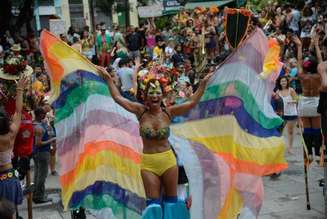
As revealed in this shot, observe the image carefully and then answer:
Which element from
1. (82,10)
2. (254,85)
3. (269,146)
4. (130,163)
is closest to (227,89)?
(254,85)

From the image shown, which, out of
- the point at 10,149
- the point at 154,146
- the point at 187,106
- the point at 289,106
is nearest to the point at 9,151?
the point at 10,149

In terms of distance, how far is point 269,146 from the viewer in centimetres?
626

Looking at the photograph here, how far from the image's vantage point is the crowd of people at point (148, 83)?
6.15 m

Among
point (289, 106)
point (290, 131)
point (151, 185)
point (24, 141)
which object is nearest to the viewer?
point (151, 185)

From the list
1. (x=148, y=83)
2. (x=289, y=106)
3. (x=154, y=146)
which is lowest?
(x=289, y=106)

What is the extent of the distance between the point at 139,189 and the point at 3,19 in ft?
60.2

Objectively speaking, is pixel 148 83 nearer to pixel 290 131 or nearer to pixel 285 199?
pixel 285 199

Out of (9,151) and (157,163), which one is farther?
(9,151)

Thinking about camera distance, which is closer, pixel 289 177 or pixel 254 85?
pixel 254 85

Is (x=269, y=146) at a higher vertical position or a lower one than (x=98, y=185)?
higher

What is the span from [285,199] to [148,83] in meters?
3.20

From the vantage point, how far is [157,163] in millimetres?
5797

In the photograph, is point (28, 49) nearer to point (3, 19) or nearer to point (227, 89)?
point (3, 19)

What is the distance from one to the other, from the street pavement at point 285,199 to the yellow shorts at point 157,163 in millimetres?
1348
